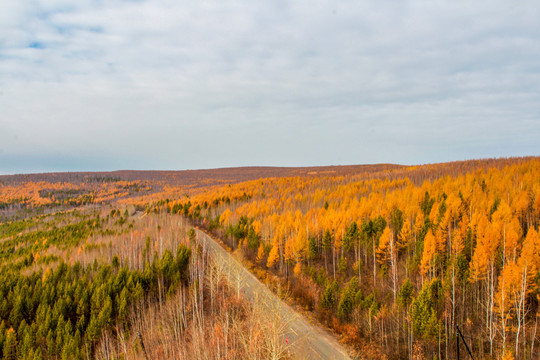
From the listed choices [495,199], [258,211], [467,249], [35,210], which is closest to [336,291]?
[467,249]

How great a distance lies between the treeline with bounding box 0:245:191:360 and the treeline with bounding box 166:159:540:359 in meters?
13.3

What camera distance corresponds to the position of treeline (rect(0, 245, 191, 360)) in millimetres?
24812

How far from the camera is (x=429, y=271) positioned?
21953 millimetres

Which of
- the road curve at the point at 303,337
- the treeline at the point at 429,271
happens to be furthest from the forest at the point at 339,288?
the road curve at the point at 303,337

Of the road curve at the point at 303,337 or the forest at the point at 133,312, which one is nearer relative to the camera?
the road curve at the point at 303,337

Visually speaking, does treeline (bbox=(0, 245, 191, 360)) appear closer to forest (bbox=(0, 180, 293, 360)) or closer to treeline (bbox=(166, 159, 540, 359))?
forest (bbox=(0, 180, 293, 360))

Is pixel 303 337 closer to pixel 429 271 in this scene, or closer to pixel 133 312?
pixel 429 271

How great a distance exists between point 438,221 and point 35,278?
2137 inches

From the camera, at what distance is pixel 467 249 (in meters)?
23.9

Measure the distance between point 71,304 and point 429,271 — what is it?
36806 millimetres

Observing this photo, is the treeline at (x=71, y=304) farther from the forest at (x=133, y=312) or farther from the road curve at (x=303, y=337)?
the road curve at (x=303, y=337)

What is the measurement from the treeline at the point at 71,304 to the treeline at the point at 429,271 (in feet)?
43.7

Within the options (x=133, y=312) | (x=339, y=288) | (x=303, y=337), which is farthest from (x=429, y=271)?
(x=133, y=312)

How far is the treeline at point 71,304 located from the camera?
24.8m
